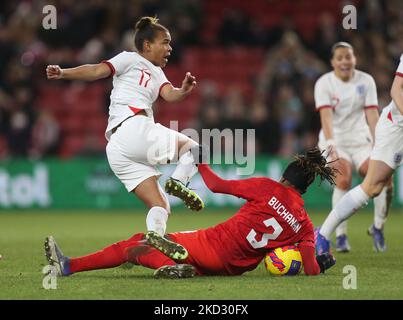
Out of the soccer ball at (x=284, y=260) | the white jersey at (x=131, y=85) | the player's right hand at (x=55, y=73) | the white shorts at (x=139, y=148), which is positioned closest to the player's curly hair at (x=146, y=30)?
the white jersey at (x=131, y=85)

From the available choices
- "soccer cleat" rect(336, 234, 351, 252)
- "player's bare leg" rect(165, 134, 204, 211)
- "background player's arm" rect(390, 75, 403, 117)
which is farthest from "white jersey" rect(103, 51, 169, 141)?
"soccer cleat" rect(336, 234, 351, 252)

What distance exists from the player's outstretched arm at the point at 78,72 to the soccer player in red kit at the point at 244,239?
114 cm

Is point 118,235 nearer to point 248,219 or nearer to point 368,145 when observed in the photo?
point 368,145

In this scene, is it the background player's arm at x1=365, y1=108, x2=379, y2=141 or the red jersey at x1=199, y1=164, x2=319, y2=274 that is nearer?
the red jersey at x1=199, y1=164, x2=319, y2=274

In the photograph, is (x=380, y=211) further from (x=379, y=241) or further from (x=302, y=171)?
(x=302, y=171)

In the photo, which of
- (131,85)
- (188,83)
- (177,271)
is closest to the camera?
(177,271)

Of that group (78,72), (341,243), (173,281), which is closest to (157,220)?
(173,281)

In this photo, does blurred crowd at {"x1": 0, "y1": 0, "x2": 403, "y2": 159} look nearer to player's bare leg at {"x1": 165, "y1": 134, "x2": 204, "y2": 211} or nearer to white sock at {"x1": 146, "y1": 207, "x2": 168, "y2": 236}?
player's bare leg at {"x1": 165, "y1": 134, "x2": 204, "y2": 211}

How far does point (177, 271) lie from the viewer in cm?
647

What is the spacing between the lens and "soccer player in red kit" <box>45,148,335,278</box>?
6.50 meters

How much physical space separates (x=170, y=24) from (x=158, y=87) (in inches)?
437

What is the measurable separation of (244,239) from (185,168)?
2.47ft
